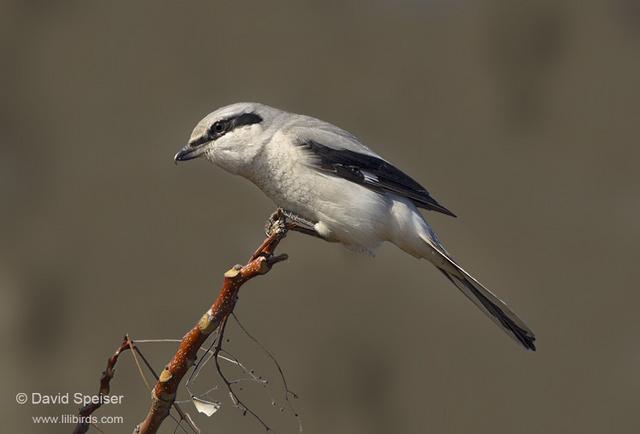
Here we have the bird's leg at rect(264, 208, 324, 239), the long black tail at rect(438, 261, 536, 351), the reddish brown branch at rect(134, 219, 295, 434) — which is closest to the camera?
the reddish brown branch at rect(134, 219, 295, 434)

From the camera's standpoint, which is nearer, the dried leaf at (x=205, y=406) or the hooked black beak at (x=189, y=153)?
the dried leaf at (x=205, y=406)

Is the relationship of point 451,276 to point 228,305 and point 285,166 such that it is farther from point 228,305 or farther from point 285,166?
point 228,305

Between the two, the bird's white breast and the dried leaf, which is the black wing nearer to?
the bird's white breast

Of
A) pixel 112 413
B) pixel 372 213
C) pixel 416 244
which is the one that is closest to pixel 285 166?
pixel 372 213

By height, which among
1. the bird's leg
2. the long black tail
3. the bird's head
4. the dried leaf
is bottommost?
the long black tail

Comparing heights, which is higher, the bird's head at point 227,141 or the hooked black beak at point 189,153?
the bird's head at point 227,141

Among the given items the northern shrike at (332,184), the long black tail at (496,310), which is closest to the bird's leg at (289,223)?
the northern shrike at (332,184)

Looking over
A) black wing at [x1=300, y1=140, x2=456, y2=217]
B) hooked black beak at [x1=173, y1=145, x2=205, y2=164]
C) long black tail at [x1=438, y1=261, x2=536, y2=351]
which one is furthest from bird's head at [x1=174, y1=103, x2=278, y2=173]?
long black tail at [x1=438, y1=261, x2=536, y2=351]

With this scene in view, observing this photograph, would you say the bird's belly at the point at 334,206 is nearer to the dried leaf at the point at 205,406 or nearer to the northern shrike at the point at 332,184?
the northern shrike at the point at 332,184

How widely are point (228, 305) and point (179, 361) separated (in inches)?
3.1

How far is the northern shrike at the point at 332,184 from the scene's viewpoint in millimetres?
1500

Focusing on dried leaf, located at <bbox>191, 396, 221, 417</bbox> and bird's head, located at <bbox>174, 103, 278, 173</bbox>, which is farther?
bird's head, located at <bbox>174, 103, 278, 173</bbox>

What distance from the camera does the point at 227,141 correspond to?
1.52 meters

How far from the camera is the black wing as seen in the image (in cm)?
153
